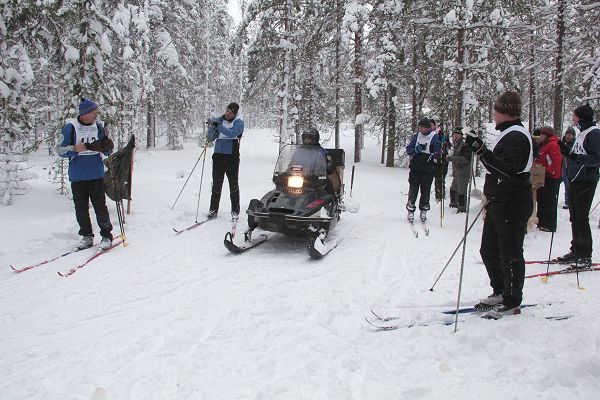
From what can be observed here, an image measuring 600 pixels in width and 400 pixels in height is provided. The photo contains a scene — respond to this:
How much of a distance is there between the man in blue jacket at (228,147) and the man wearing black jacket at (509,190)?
5.52m

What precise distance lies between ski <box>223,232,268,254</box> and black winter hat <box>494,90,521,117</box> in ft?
14.1

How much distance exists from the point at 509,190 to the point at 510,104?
847 mm

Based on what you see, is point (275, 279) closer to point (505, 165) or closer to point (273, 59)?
point (505, 165)

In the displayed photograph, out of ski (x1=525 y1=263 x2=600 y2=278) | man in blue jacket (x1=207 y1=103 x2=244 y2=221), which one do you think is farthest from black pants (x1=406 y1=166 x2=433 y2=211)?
man in blue jacket (x1=207 y1=103 x2=244 y2=221)

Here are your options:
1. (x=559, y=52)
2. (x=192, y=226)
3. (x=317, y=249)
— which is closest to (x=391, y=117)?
(x=559, y=52)

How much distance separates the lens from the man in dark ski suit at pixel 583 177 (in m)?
5.97

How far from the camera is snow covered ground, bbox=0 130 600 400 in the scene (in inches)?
124

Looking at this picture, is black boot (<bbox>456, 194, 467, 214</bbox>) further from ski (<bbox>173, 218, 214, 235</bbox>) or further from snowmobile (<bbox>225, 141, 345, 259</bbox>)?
ski (<bbox>173, 218, 214, 235</bbox>)

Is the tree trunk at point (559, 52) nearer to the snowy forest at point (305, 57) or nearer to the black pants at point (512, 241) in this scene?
the snowy forest at point (305, 57)

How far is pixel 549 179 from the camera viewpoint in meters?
8.53

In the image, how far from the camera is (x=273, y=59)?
67.2 feet

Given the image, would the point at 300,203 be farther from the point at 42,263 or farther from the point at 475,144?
the point at 42,263

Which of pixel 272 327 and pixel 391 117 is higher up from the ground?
pixel 391 117

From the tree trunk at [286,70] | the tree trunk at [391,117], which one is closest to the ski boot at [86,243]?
the tree trunk at [286,70]
